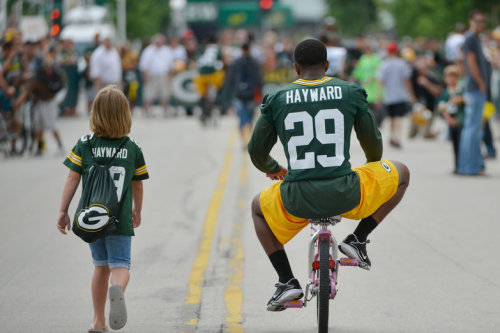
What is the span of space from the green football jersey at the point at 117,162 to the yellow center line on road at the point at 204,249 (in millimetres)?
920

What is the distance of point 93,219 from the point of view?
5.80m

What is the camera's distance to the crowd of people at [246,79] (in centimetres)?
1506

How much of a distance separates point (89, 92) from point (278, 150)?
11.0 meters

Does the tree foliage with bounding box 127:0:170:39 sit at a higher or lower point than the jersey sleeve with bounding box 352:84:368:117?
higher

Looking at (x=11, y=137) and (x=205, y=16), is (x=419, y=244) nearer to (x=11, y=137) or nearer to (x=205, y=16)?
(x=11, y=137)

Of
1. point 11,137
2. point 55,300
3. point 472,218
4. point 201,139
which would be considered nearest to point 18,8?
point 201,139

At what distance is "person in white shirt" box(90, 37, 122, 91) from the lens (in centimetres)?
2559

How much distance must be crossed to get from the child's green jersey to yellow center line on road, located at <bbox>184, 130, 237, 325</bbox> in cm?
133

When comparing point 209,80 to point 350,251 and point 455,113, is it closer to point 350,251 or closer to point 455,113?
point 455,113

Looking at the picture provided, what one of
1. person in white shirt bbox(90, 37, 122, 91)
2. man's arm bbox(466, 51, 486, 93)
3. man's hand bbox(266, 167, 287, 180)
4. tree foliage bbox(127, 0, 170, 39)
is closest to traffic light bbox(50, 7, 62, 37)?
person in white shirt bbox(90, 37, 122, 91)

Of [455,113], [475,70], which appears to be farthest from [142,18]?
[475,70]

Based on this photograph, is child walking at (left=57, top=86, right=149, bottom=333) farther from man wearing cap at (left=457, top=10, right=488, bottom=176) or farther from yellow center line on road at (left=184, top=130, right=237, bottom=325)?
man wearing cap at (left=457, top=10, right=488, bottom=176)

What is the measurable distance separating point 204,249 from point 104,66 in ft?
55.7

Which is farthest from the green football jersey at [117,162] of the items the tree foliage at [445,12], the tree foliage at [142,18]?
the tree foliage at [142,18]
